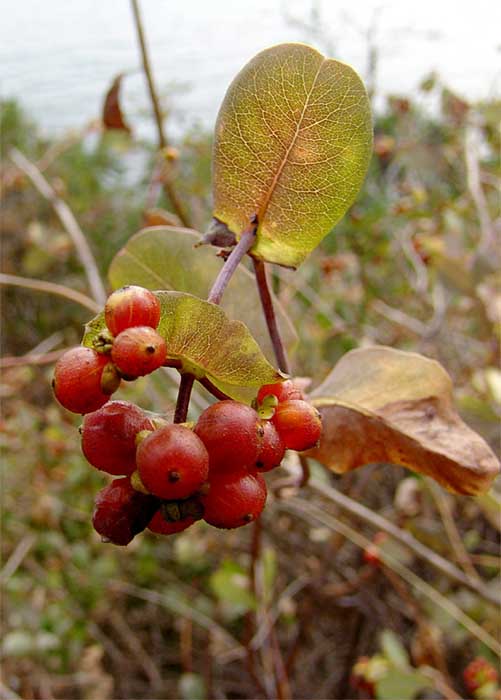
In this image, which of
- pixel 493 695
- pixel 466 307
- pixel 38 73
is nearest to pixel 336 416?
pixel 493 695

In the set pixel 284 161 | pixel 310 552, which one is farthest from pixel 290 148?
pixel 310 552

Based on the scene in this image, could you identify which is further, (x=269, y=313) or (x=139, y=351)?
(x=269, y=313)

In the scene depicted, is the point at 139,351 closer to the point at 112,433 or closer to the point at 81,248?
the point at 112,433

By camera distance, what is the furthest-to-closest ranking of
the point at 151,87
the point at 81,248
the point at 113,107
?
the point at 81,248 < the point at 113,107 < the point at 151,87

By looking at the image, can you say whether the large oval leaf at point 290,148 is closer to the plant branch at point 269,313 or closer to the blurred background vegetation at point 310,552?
the plant branch at point 269,313

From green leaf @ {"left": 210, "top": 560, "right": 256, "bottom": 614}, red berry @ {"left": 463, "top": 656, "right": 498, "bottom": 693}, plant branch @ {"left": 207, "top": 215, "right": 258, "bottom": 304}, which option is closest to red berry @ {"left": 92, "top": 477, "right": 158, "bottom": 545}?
plant branch @ {"left": 207, "top": 215, "right": 258, "bottom": 304}

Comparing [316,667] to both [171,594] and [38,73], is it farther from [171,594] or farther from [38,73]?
[38,73]

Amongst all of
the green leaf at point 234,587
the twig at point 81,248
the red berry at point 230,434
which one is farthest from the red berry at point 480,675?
the red berry at point 230,434
